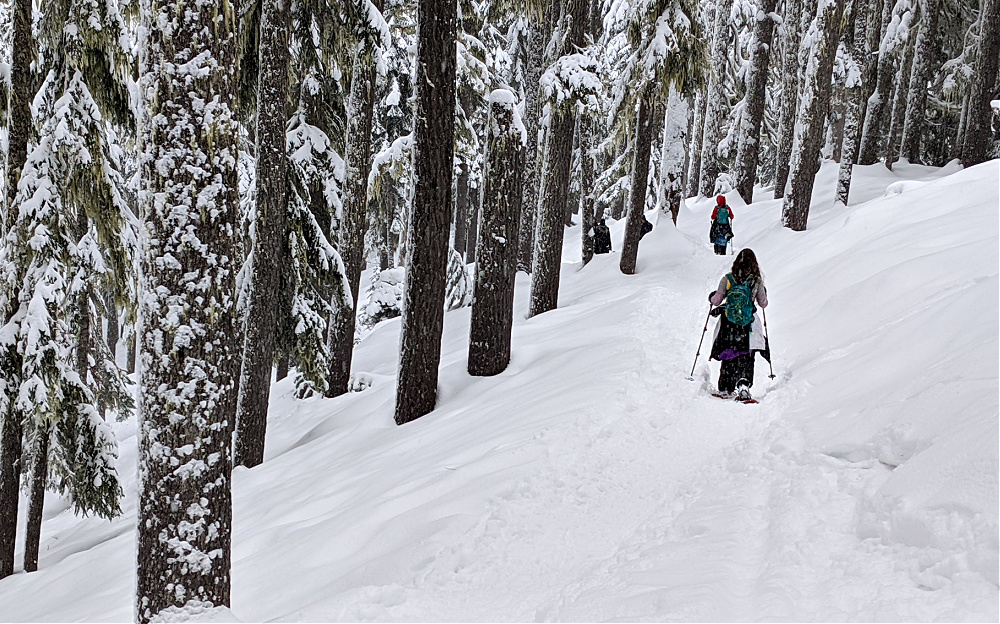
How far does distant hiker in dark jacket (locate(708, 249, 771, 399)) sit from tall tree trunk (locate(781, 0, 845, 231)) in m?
8.05

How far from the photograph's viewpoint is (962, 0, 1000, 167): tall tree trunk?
686 inches

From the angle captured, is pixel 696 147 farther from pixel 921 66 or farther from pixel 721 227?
pixel 721 227

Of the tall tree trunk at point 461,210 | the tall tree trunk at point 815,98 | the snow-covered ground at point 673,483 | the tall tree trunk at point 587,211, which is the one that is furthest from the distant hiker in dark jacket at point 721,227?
the tall tree trunk at point 461,210

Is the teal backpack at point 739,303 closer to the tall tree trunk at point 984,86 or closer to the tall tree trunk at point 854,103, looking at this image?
the tall tree trunk at point 854,103

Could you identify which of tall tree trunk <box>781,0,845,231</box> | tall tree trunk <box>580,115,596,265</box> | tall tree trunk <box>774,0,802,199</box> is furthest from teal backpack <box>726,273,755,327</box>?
tall tree trunk <box>774,0,802,199</box>

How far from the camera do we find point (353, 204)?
482 inches

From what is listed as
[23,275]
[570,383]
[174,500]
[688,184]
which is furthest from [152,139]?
[688,184]

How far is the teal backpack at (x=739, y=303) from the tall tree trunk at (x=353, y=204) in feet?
20.1

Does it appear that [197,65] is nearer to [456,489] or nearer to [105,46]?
[456,489]

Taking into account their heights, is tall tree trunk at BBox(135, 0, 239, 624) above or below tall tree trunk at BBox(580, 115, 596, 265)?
above

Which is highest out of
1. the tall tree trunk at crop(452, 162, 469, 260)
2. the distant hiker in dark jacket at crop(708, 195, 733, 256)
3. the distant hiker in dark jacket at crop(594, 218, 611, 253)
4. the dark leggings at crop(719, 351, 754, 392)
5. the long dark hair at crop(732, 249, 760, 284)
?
the long dark hair at crop(732, 249, 760, 284)

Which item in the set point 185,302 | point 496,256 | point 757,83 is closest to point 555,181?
point 496,256

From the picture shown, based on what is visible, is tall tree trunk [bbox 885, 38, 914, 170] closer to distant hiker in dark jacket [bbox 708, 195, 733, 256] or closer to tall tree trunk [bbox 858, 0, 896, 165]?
tall tree trunk [bbox 858, 0, 896, 165]

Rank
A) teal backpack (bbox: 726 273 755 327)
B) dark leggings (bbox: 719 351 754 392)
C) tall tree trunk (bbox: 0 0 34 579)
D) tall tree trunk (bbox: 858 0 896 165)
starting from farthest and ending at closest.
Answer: tall tree trunk (bbox: 858 0 896 165)
tall tree trunk (bbox: 0 0 34 579)
teal backpack (bbox: 726 273 755 327)
dark leggings (bbox: 719 351 754 392)
